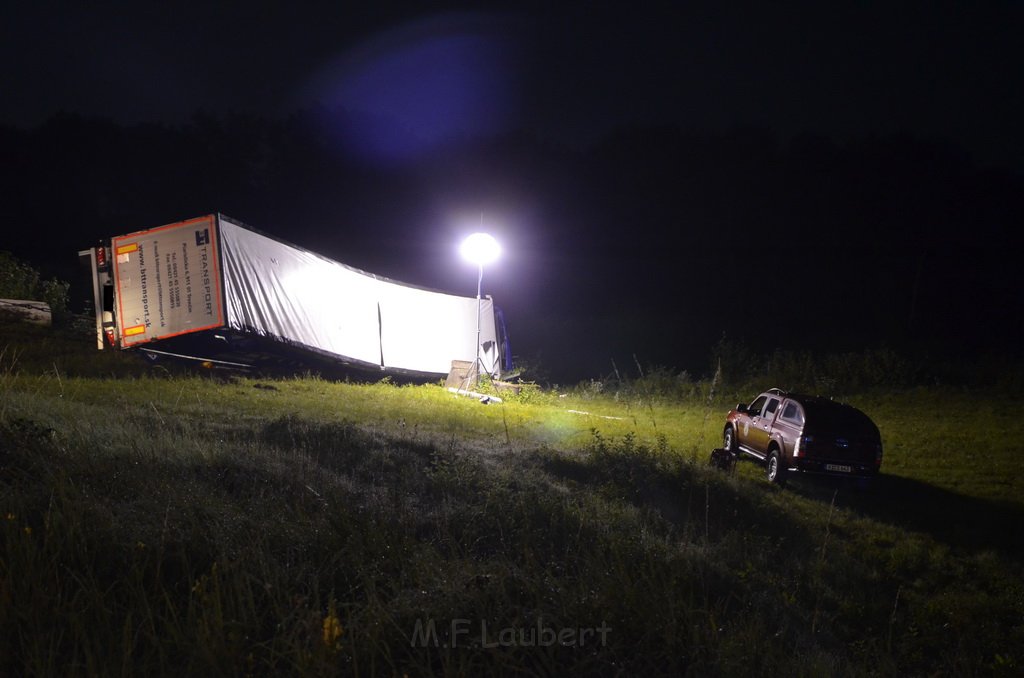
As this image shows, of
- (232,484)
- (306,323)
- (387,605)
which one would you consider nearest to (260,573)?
(387,605)

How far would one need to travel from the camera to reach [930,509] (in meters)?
10.4

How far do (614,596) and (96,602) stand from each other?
2.59 metres

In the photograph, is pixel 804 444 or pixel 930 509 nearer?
pixel 930 509

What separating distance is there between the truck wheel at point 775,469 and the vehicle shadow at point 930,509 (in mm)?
180

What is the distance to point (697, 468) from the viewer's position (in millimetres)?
9953

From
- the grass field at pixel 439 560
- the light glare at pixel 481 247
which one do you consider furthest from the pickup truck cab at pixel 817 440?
the light glare at pixel 481 247

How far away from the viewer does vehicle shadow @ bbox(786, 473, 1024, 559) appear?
8.95 m

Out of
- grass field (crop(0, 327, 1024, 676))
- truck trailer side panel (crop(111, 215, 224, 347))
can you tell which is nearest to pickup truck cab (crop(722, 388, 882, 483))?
grass field (crop(0, 327, 1024, 676))

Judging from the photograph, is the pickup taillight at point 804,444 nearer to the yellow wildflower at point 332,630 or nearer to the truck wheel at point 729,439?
→ the truck wheel at point 729,439

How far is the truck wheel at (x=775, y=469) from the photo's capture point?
11.2 meters

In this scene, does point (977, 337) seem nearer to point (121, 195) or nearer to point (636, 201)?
point (636, 201)

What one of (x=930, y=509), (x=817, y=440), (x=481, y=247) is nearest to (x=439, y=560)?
(x=817, y=440)

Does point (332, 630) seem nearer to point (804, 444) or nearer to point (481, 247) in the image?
point (804, 444)

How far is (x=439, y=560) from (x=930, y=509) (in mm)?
8773
